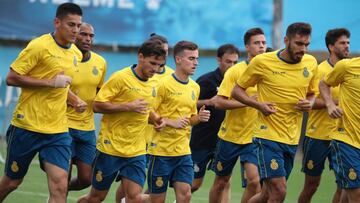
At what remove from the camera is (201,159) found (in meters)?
14.9

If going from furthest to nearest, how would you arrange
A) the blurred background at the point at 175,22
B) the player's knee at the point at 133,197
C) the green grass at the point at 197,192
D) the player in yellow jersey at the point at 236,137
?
the blurred background at the point at 175,22 → the green grass at the point at 197,192 → the player in yellow jersey at the point at 236,137 → the player's knee at the point at 133,197

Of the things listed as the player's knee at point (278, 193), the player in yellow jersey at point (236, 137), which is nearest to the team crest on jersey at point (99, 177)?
the player's knee at point (278, 193)

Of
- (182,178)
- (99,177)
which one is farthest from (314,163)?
(99,177)

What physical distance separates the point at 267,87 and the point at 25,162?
2.98 metres

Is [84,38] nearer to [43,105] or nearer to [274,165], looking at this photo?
[43,105]

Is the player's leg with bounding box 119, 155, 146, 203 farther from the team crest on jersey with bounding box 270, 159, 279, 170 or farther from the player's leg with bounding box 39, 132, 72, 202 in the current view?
the team crest on jersey with bounding box 270, 159, 279, 170

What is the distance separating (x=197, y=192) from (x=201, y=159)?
8.19 feet

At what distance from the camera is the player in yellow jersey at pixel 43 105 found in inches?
460

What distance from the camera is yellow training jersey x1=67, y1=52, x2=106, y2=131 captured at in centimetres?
1358

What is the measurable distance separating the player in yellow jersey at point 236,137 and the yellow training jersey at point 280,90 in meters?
1.08

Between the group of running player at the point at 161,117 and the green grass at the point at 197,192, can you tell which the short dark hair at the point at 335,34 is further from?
the green grass at the point at 197,192

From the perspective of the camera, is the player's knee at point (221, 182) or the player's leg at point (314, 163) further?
the player's knee at point (221, 182)

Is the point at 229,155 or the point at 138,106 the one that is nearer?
the point at 138,106

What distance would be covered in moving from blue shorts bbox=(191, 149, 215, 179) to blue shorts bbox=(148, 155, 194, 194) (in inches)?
77.7
